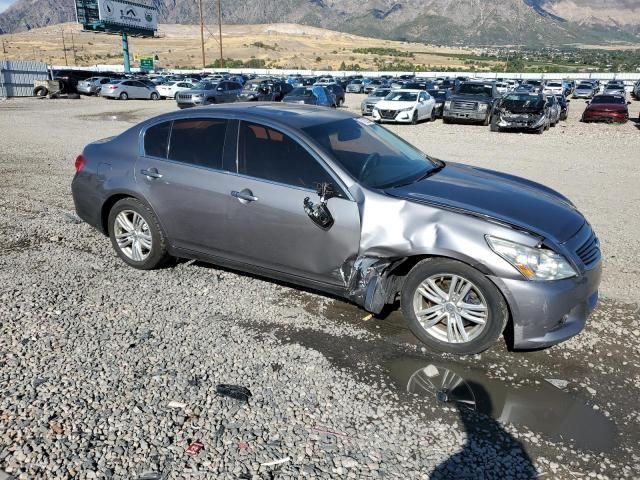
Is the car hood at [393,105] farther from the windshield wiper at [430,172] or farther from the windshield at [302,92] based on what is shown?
the windshield wiper at [430,172]

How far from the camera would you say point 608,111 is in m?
22.3

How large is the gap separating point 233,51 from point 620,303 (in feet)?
387

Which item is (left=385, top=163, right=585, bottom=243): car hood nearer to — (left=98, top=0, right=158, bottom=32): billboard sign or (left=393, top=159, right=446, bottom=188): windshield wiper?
(left=393, top=159, right=446, bottom=188): windshield wiper

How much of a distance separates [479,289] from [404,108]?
18054 mm

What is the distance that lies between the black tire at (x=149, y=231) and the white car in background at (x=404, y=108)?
16847 millimetres

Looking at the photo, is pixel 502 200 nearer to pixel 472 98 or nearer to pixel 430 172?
pixel 430 172

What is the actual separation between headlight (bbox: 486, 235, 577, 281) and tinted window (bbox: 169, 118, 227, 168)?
Result: 2.39 metres

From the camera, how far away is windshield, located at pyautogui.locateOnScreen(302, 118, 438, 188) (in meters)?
4.21

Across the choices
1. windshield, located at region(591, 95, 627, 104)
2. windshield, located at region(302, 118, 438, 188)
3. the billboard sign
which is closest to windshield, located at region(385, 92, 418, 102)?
windshield, located at region(591, 95, 627, 104)

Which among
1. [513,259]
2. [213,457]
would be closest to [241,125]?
[513,259]

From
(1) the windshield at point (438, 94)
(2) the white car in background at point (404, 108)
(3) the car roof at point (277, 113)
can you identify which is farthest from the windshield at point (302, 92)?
(3) the car roof at point (277, 113)

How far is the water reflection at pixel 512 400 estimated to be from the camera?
3064mm

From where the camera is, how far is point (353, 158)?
4.32 metres

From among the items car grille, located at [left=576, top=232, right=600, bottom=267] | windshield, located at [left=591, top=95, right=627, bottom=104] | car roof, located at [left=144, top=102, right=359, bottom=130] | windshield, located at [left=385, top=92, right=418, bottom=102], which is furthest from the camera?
windshield, located at [left=591, top=95, right=627, bottom=104]
